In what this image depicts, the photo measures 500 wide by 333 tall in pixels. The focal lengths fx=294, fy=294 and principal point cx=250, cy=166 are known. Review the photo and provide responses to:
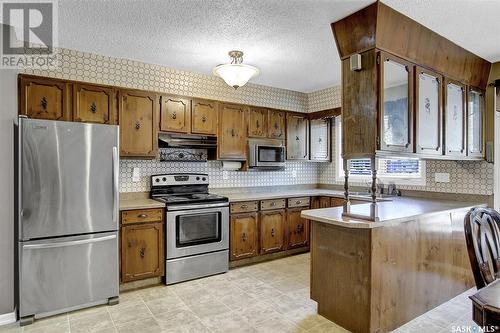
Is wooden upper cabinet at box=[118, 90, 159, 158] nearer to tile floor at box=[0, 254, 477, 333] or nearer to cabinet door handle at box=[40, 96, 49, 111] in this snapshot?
cabinet door handle at box=[40, 96, 49, 111]

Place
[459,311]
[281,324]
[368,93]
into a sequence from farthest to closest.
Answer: [459,311], [281,324], [368,93]

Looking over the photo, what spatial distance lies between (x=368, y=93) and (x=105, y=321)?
116 inches

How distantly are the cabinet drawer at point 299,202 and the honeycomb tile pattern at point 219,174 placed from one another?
0.62 m

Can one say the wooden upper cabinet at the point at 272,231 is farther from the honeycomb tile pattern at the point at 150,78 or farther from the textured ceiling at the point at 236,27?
the textured ceiling at the point at 236,27

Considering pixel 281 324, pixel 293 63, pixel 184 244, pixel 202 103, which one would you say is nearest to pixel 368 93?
pixel 293 63

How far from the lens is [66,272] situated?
2.67 meters

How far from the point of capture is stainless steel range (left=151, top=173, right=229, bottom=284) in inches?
133

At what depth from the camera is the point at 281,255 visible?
4402mm

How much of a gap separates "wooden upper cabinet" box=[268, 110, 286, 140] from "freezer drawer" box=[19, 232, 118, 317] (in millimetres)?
2682

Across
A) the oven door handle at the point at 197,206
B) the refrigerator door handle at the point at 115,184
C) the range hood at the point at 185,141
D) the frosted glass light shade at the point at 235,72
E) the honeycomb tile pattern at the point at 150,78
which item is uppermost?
the honeycomb tile pattern at the point at 150,78

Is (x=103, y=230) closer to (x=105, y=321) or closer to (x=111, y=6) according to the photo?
(x=105, y=321)

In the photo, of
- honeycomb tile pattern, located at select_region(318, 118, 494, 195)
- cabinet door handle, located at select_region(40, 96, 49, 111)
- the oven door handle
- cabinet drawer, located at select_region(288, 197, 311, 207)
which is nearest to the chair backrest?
honeycomb tile pattern, located at select_region(318, 118, 494, 195)

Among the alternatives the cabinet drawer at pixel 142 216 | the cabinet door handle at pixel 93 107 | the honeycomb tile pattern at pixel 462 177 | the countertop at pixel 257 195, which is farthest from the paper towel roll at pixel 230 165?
the honeycomb tile pattern at pixel 462 177

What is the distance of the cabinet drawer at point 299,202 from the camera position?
14.4 feet
